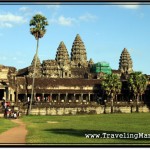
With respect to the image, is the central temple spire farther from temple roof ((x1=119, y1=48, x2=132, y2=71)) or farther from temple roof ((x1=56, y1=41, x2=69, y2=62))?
temple roof ((x1=119, y1=48, x2=132, y2=71))

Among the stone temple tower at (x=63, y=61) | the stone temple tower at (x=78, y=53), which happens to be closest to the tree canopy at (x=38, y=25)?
the stone temple tower at (x=63, y=61)

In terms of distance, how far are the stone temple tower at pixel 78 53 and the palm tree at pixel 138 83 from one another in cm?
4184

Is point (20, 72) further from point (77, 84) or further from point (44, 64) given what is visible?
point (77, 84)

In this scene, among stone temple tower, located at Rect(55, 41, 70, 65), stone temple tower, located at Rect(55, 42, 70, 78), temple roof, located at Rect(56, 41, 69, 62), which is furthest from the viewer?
temple roof, located at Rect(56, 41, 69, 62)

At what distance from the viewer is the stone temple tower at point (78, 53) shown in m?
109

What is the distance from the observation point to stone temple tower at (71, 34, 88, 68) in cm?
10869

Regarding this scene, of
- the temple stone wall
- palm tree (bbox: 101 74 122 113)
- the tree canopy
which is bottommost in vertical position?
the temple stone wall

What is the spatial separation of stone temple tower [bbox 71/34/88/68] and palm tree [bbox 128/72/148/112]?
137ft

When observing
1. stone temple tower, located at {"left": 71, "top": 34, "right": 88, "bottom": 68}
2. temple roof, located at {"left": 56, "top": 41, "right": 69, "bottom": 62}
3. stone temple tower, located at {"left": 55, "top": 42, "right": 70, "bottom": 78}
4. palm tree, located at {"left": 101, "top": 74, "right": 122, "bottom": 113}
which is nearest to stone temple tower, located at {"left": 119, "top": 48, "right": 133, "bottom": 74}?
stone temple tower, located at {"left": 71, "top": 34, "right": 88, "bottom": 68}

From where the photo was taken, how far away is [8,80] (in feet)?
215

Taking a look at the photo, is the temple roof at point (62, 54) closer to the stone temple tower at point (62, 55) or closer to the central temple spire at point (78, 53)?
the stone temple tower at point (62, 55)

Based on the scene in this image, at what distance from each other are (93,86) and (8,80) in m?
16.2

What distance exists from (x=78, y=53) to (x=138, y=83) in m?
43.9

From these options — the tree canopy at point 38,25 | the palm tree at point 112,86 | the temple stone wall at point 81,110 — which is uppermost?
the tree canopy at point 38,25
